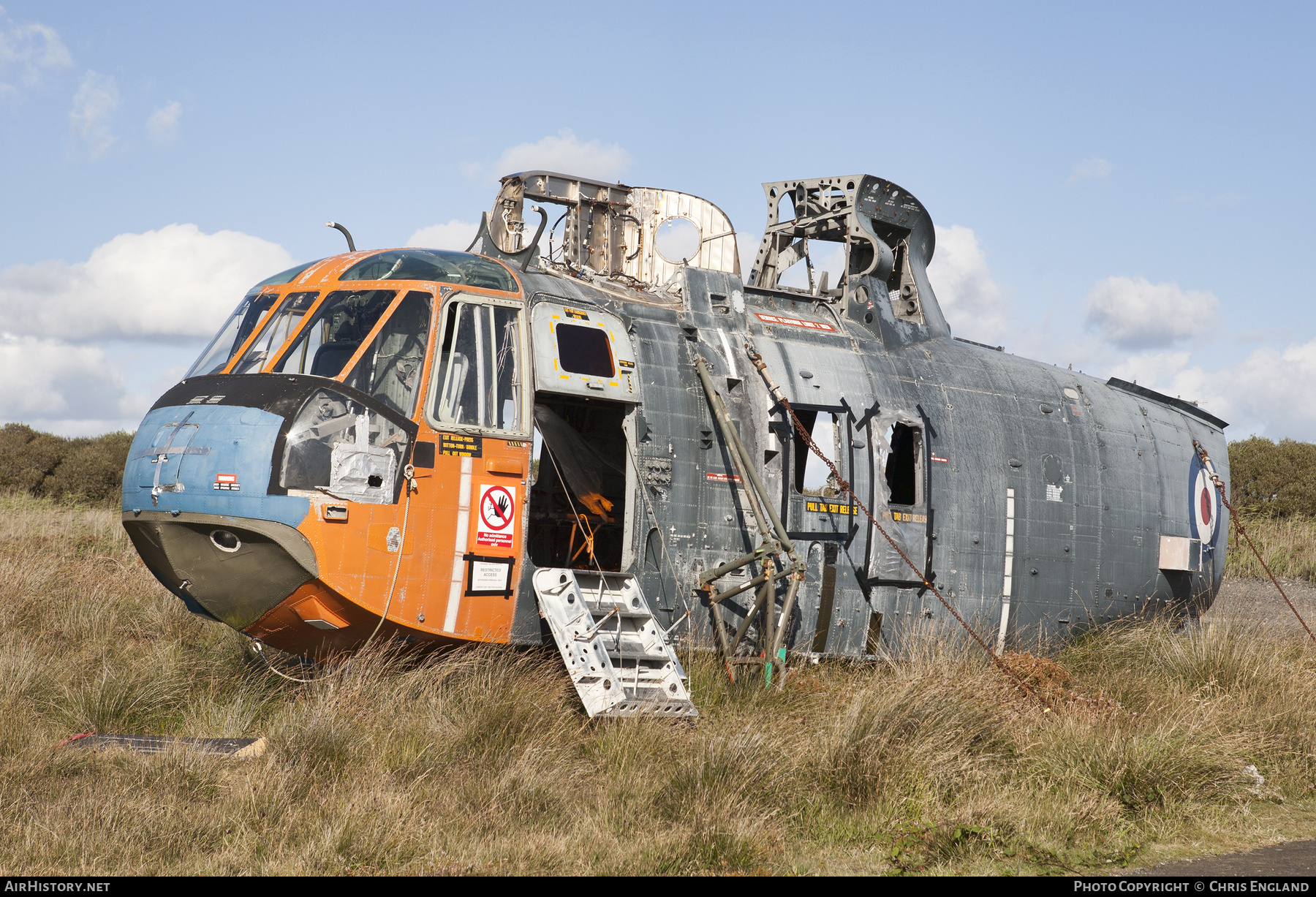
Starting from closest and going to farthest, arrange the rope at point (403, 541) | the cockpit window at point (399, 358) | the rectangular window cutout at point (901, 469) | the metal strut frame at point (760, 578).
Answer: the rope at point (403, 541)
the cockpit window at point (399, 358)
the metal strut frame at point (760, 578)
the rectangular window cutout at point (901, 469)

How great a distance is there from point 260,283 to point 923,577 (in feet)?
20.9

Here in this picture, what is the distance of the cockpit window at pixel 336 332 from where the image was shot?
8102mm

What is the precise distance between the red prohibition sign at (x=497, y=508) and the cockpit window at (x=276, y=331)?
6.28 ft

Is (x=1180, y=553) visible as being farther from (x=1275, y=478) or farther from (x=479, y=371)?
(x=1275, y=478)

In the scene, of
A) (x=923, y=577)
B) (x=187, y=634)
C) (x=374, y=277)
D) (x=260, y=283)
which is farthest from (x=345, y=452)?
(x=923, y=577)

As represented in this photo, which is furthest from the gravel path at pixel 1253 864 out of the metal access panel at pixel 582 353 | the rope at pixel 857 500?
the metal access panel at pixel 582 353

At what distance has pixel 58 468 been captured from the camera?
2817 cm

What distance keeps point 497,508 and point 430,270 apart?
6.47ft

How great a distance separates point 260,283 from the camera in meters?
9.17

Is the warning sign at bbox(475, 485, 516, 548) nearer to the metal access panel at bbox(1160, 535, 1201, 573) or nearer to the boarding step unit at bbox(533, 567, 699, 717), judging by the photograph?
the boarding step unit at bbox(533, 567, 699, 717)

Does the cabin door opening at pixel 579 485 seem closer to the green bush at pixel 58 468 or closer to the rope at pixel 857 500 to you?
the rope at pixel 857 500

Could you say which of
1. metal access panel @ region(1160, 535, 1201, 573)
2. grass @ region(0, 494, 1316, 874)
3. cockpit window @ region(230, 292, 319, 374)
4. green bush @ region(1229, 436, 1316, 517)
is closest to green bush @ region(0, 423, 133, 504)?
grass @ region(0, 494, 1316, 874)

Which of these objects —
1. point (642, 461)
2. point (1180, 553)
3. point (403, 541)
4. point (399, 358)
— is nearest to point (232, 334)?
point (399, 358)

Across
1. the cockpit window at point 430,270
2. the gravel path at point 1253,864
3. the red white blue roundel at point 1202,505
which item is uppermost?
the cockpit window at point 430,270
